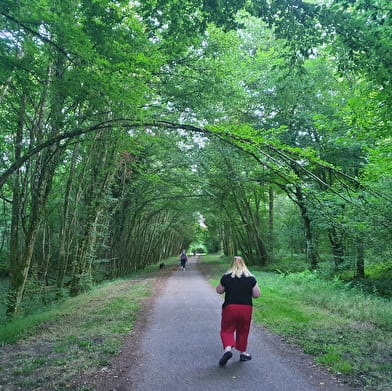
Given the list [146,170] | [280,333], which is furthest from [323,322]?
[146,170]

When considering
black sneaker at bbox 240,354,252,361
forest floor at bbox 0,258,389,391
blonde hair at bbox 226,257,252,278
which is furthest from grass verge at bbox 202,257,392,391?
blonde hair at bbox 226,257,252,278

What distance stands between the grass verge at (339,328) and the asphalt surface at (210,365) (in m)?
0.34

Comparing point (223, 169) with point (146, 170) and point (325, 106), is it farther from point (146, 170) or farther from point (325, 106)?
point (325, 106)

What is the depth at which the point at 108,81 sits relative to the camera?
6051 mm

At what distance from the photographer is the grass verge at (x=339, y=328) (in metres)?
4.66

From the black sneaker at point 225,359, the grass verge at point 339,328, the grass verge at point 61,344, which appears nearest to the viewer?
the grass verge at point 61,344

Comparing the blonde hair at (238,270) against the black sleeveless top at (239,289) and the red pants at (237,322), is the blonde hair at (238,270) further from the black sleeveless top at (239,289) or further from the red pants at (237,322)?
the red pants at (237,322)

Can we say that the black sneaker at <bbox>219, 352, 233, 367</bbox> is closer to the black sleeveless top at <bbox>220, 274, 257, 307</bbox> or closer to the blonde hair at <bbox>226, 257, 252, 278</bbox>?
the black sleeveless top at <bbox>220, 274, 257, 307</bbox>

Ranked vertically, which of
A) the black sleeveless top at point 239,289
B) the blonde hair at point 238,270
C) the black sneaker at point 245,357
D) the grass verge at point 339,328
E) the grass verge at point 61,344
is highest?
the blonde hair at point 238,270

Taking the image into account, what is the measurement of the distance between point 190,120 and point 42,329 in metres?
7.29

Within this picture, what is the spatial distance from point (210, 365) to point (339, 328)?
3.30 m

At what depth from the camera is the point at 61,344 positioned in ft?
19.3

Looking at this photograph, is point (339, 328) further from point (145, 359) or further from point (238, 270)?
point (145, 359)

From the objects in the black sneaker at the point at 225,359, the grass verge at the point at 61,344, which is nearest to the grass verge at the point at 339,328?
the black sneaker at the point at 225,359
